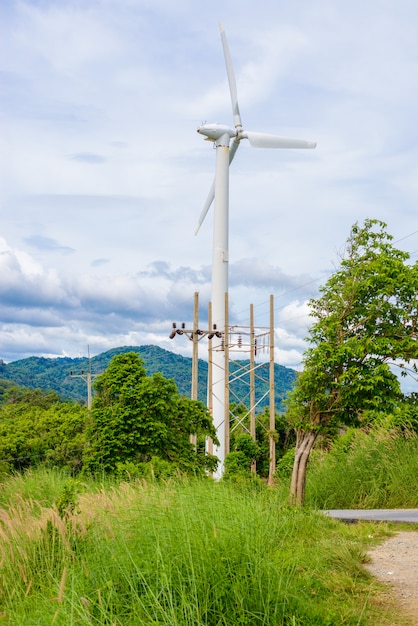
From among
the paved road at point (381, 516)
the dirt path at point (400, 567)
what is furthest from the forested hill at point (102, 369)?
the dirt path at point (400, 567)

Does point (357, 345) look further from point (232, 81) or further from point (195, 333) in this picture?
point (232, 81)

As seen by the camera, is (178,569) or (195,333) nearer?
(178,569)

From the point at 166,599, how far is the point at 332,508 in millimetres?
12488

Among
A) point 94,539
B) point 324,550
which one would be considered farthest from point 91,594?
point 324,550

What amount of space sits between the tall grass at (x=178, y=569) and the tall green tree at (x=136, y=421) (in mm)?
10877

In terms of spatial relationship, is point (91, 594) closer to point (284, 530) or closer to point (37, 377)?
point (284, 530)

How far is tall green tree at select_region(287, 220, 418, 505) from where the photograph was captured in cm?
1512

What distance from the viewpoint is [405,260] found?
51.8 ft

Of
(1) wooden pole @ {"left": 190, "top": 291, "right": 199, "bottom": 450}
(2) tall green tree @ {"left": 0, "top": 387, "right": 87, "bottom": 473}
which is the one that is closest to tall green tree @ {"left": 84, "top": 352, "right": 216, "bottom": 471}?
(1) wooden pole @ {"left": 190, "top": 291, "right": 199, "bottom": 450}

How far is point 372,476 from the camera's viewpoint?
1788 centimetres

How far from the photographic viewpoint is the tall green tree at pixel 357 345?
49.6 feet

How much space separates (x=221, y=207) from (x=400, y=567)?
31.4 meters

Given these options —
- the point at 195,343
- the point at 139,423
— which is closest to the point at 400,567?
the point at 139,423

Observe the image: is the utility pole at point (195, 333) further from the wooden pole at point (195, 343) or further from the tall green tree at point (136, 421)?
the tall green tree at point (136, 421)
